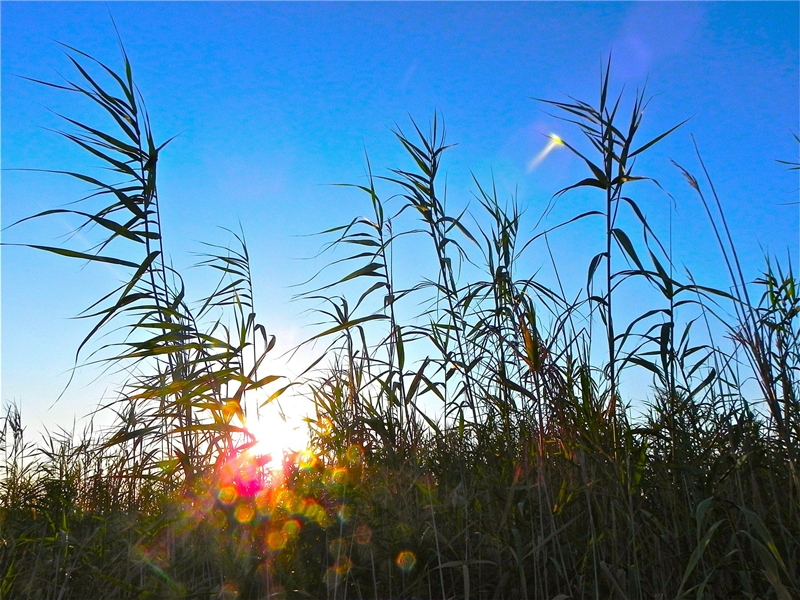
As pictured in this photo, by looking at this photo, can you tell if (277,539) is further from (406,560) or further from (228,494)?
(406,560)

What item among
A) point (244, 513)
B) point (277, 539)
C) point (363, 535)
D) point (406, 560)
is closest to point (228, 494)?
point (244, 513)

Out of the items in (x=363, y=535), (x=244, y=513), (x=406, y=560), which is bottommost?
(x=406, y=560)

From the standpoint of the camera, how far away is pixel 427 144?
4.05 m

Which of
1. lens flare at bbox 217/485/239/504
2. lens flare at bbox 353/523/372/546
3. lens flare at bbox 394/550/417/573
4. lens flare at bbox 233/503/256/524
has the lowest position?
lens flare at bbox 394/550/417/573

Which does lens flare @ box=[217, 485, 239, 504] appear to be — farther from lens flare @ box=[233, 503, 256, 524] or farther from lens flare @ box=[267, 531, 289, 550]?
lens flare @ box=[267, 531, 289, 550]

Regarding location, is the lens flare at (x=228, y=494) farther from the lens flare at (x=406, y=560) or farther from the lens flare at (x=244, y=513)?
the lens flare at (x=406, y=560)

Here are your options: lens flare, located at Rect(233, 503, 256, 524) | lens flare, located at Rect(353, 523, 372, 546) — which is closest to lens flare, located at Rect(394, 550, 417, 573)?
lens flare, located at Rect(353, 523, 372, 546)

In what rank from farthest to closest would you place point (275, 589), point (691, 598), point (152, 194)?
point (152, 194) < point (275, 589) < point (691, 598)

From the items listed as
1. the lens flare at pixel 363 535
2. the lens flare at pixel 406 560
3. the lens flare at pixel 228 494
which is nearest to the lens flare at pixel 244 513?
the lens flare at pixel 228 494

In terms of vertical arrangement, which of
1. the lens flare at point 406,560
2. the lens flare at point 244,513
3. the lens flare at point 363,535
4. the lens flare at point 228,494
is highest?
the lens flare at point 228,494

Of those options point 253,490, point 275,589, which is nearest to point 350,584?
point 275,589

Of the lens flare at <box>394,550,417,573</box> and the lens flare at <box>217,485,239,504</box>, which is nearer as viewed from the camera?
the lens flare at <box>394,550,417,573</box>

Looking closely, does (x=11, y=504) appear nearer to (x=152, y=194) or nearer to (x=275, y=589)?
(x=152, y=194)

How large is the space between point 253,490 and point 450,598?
100cm
